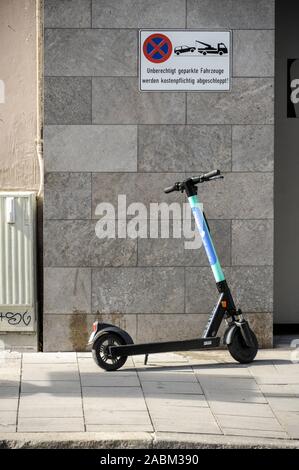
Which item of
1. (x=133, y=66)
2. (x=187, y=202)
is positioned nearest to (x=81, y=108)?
(x=133, y=66)

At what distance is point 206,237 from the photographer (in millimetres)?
8594

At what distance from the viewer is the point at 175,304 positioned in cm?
927

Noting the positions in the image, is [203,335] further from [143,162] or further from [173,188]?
[143,162]

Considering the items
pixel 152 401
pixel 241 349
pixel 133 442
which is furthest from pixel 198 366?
pixel 133 442

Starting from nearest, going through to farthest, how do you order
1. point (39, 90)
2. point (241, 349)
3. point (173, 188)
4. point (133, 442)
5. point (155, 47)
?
point (133, 442) → point (173, 188) → point (241, 349) → point (155, 47) → point (39, 90)

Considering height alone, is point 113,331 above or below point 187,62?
below

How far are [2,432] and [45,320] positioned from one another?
261 centimetres

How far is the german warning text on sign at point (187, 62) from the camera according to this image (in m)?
9.17

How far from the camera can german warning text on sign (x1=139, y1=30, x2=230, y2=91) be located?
9.17 meters

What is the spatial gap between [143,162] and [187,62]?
101 cm

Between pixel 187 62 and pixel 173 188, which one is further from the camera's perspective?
pixel 187 62

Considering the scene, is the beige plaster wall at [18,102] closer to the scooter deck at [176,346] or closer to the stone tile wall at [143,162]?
the stone tile wall at [143,162]

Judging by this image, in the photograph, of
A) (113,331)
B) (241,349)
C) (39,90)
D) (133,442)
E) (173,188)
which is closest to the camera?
(133,442)
